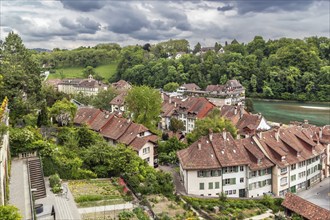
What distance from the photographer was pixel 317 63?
4929 inches

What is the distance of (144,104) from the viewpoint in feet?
170

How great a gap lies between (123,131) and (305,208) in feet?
75.7

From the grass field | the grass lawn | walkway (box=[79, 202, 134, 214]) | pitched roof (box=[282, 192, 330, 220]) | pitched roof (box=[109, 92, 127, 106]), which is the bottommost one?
pitched roof (box=[282, 192, 330, 220])

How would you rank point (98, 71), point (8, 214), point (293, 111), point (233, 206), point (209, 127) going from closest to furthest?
point (8, 214) → point (233, 206) → point (209, 127) → point (293, 111) → point (98, 71)

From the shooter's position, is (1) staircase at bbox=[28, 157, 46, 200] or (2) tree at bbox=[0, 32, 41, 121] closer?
(1) staircase at bbox=[28, 157, 46, 200]

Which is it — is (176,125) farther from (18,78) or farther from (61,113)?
(18,78)

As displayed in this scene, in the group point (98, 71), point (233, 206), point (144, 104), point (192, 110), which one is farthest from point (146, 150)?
point (98, 71)

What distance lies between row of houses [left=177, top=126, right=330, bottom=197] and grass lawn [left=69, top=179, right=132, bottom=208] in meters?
7.97

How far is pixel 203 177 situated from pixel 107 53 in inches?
5926

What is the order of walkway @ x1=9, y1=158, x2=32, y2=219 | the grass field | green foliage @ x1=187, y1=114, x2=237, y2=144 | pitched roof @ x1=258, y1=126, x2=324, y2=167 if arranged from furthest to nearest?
the grass field → green foliage @ x1=187, y1=114, x2=237, y2=144 → pitched roof @ x1=258, y1=126, x2=324, y2=167 → walkway @ x1=9, y1=158, x2=32, y2=219

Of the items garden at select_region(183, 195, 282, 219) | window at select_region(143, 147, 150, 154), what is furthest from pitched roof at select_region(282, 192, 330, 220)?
window at select_region(143, 147, 150, 154)

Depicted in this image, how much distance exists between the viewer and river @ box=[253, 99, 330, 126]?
81469mm

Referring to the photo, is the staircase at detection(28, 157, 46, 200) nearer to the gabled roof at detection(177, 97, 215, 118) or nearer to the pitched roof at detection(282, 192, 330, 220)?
the pitched roof at detection(282, 192, 330, 220)

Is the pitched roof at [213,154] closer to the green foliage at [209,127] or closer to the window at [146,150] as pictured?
the window at [146,150]
